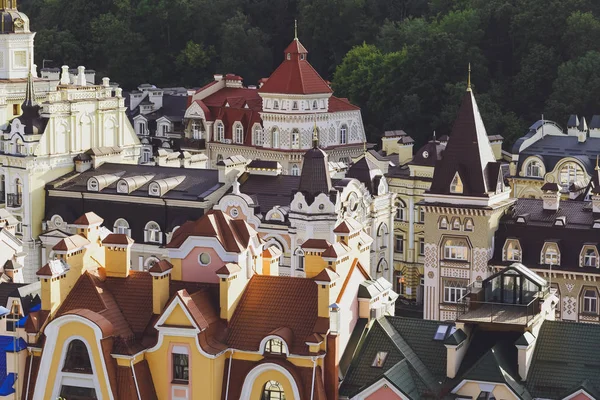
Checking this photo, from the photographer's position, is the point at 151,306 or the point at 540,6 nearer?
the point at 151,306

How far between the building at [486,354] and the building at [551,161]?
3618 cm

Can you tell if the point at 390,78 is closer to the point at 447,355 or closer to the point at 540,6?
the point at 540,6

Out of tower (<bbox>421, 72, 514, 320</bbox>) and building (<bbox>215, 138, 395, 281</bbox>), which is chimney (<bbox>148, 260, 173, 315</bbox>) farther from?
tower (<bbox>421, 72, 514, 320</bbox>)

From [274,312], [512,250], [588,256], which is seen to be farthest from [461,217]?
[274,312]

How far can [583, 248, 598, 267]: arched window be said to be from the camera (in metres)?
69.9

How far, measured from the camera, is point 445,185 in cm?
7312

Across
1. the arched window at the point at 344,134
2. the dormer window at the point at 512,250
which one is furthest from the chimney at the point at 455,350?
the arched window at the point at 344,134

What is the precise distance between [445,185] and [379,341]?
25514 millimetres

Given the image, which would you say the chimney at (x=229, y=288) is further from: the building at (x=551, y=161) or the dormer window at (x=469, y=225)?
the building at (x=551, y=161)

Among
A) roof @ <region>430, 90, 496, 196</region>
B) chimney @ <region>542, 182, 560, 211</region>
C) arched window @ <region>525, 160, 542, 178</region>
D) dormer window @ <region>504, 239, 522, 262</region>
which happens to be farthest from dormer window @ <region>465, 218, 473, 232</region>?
arched window @ <region>525, 160, 542, 178</region>

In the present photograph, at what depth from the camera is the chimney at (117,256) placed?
5028 centimetres

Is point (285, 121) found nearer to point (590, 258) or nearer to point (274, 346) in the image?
point (590, 258)

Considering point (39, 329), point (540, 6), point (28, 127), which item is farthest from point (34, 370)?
point (540, 6)

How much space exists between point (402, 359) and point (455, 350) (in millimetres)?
1716
